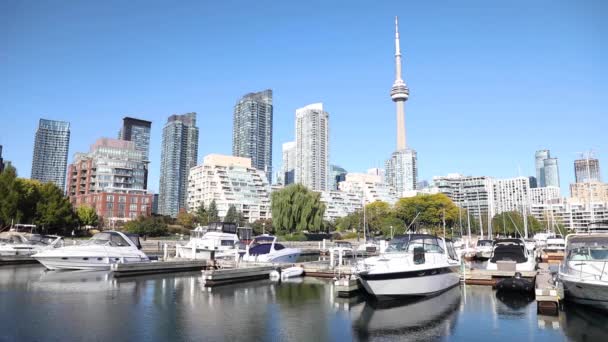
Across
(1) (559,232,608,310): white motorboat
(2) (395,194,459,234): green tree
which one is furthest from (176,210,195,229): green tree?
(1) (559,232,608,310): white motorboat

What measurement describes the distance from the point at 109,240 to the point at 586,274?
116 feet

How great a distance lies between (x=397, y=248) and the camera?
2595cm

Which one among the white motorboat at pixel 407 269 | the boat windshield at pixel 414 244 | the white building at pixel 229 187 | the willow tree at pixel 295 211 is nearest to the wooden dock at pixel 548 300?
the white motorboat at pixel 407 269

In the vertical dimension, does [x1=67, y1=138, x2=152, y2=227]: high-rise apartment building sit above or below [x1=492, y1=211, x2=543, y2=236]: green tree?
above

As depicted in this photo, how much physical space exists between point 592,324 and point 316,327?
1167 cm

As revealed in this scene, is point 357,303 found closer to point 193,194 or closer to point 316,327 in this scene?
point 316,327

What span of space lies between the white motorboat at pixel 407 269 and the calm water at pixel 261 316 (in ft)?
2.71

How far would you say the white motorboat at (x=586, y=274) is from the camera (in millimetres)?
19987

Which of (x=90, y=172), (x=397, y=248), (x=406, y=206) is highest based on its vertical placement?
(x=90, y=172)

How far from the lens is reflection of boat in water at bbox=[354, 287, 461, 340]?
18.0 m

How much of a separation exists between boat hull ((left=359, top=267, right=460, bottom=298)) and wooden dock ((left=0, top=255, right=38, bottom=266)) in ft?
118

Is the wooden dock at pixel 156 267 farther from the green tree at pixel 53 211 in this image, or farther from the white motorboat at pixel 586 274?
the green tree at pixel 53 211

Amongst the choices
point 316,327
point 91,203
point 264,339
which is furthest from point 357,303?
point 91,203

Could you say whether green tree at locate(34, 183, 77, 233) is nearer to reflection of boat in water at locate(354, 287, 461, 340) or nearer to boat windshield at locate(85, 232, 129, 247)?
boat windshield at locate(85, 232, 129, 247)
